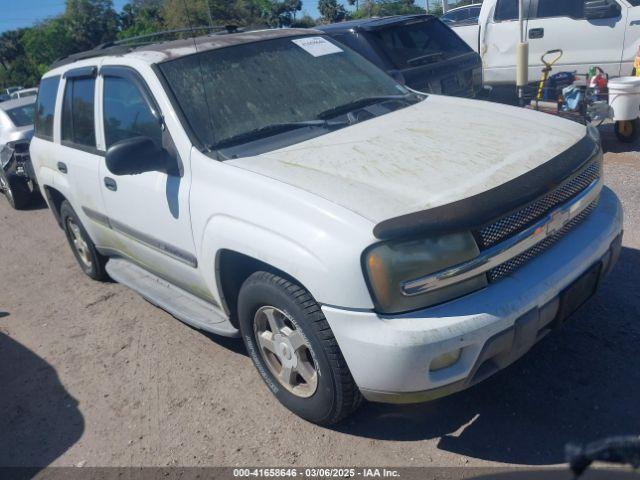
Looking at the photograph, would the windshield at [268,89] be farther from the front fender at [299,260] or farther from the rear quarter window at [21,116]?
the rear quarter window at [21,116]

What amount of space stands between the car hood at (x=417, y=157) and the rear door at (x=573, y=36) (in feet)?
18.3

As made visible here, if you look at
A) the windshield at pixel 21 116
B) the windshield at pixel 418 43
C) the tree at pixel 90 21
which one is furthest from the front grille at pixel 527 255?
the tree at pixel 90 21

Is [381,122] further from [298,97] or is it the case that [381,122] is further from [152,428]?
[152,428]

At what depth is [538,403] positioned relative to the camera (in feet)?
9.77

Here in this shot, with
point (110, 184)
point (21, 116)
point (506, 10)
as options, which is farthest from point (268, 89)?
point (21, 116)

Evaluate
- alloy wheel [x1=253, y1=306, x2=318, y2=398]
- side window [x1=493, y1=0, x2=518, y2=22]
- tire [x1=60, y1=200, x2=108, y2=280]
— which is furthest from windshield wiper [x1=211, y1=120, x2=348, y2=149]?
side window [x1=493, y1=0, x2=518, y2=22]

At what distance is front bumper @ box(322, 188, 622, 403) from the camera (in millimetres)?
2387

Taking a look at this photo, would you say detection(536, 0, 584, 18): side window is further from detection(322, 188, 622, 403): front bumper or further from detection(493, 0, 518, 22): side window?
detection(322, 188, 622, 403): front bumper

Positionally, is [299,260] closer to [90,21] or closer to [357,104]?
[357,104]

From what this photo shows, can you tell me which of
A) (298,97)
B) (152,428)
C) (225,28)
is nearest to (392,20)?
(225,28)

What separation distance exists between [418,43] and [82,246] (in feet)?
14.3

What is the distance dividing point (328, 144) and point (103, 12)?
5668 centimetres

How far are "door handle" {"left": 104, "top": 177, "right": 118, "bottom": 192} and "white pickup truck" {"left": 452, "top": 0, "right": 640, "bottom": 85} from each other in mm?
6964

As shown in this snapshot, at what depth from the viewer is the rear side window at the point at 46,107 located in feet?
16.2
